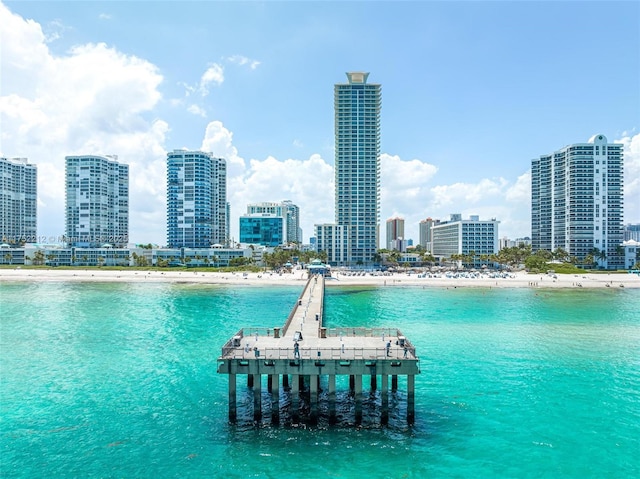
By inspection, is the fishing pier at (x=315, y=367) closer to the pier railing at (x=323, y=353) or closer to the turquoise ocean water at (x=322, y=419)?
the pier railing at (x=323, y=353)

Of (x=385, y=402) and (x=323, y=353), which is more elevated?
(x=323, y=353)

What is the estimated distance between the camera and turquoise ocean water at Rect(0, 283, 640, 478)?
29844 mm

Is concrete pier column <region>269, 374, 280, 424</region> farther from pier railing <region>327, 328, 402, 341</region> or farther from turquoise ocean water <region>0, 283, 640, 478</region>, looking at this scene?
pier railing <region>327, 328, 402, 341</region>

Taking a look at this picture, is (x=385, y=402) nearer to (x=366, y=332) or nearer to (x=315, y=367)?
(x=315, y=367)

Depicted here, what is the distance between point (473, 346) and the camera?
201 feet

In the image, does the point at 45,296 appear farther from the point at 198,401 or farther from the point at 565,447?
the point at 565,447

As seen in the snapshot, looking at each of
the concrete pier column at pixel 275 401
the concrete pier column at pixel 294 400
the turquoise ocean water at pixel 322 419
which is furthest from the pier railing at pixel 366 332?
the concrete pier column at pixel 275 401

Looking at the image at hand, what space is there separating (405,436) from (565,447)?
1163 cm

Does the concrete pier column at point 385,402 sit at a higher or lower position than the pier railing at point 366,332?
lower

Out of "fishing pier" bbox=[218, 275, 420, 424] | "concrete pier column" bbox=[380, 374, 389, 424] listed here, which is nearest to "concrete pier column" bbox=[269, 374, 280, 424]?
"fishing pier" bbox=[218, 275, 420, 424]

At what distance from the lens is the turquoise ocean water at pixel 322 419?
97.9 feet

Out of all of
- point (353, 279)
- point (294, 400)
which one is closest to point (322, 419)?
point (294, 400)

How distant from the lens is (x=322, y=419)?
36.2 meters

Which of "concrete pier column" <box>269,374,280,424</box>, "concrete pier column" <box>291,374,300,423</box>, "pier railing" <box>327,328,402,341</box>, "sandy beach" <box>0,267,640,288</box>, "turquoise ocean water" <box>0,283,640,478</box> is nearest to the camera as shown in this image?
"turquoise ocean water" <box>0,283,640,478</box>
